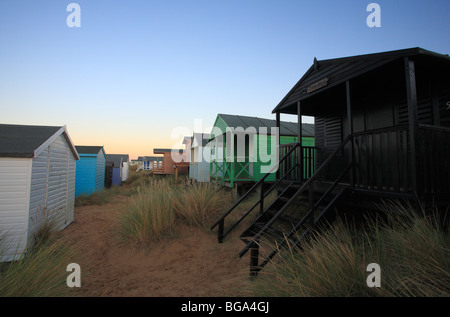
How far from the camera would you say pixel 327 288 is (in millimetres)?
2115

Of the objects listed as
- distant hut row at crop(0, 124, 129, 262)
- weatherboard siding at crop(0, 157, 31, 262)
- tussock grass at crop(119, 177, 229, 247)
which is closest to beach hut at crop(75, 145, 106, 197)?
distant hut row at crop(0, 124, 129, 262)

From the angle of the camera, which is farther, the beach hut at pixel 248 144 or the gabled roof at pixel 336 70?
the beach hut at pixel 248 144

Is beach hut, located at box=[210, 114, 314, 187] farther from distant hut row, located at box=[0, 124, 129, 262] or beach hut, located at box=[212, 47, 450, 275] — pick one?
distant hut row, located at box=[0, 124, 129, 262]

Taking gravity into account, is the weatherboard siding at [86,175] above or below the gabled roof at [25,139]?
below

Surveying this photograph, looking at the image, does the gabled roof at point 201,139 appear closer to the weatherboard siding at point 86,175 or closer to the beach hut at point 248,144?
the beach hut at point 248,144

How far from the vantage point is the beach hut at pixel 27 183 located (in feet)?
17.1

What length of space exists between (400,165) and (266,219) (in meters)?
2.97

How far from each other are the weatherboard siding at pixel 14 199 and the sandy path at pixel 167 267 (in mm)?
1261

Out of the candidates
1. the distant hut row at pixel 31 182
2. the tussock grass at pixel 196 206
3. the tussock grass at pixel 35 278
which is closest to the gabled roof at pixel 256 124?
the tussock grass at pixel 196 206

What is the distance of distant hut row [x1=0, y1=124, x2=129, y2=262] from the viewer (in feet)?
17.1

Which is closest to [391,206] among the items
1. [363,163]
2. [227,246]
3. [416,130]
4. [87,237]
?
[363,163]

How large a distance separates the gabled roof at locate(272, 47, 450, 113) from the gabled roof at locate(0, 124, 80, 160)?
684 cm

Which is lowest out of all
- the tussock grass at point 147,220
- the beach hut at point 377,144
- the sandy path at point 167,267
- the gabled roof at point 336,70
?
the sandy path at point 167,267
